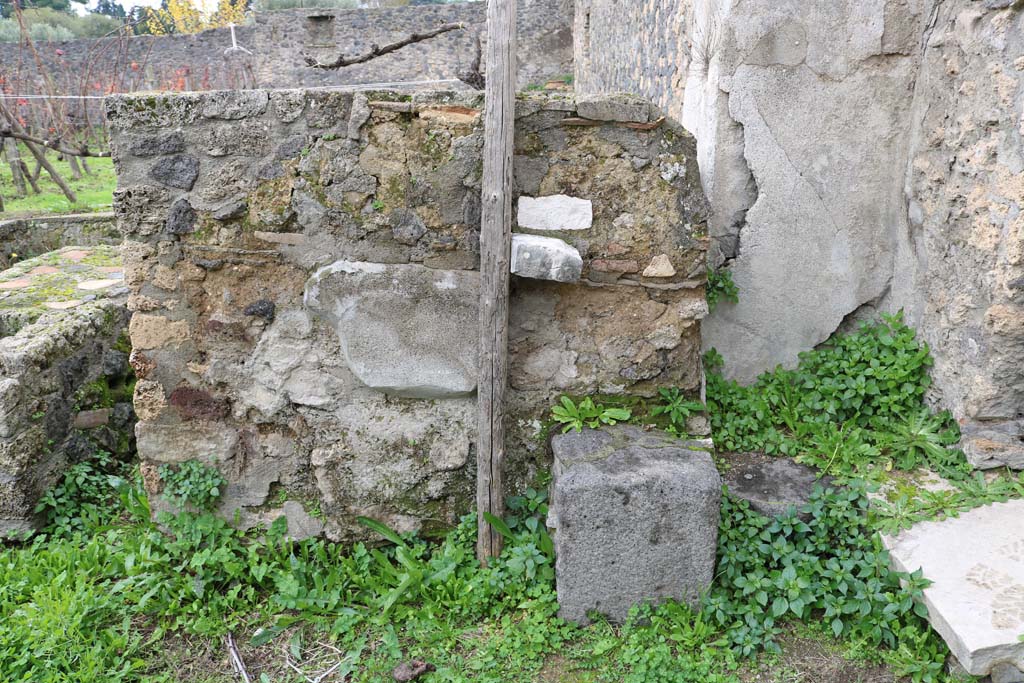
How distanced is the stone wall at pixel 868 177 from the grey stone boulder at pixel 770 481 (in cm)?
58

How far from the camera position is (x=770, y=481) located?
275 cm

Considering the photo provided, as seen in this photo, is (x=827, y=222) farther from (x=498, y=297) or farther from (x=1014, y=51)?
(x=498, y=297)

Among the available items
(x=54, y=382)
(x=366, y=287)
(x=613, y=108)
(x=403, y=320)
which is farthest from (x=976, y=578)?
(x=54, y=382)

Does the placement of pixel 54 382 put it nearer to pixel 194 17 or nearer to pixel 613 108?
pixel 613 108

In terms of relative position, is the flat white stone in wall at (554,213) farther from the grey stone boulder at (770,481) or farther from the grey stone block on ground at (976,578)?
the grey stone block on ground at (976,578)

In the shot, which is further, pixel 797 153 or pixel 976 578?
pixel 797 153

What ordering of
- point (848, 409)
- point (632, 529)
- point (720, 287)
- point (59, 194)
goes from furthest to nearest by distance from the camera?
1. point (59, 194)
2. point (720, 287)
3. point (848, 409)
4. point (632, 529)

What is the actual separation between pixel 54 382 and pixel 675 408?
2738mm

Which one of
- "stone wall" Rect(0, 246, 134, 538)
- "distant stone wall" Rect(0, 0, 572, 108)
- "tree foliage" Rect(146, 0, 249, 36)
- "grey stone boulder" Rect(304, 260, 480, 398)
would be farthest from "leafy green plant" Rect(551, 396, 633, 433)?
"tree foliage" Rect(146, 0, 249, 36)

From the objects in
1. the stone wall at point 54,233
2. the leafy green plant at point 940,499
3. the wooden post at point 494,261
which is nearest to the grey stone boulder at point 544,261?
the wooden post at point 494,261

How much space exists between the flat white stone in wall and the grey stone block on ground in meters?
1.53

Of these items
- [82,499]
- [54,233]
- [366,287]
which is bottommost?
[82,499]

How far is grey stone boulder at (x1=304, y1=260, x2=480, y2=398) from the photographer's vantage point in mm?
2697

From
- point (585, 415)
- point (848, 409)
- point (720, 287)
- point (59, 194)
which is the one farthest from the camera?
point (59, 194)
